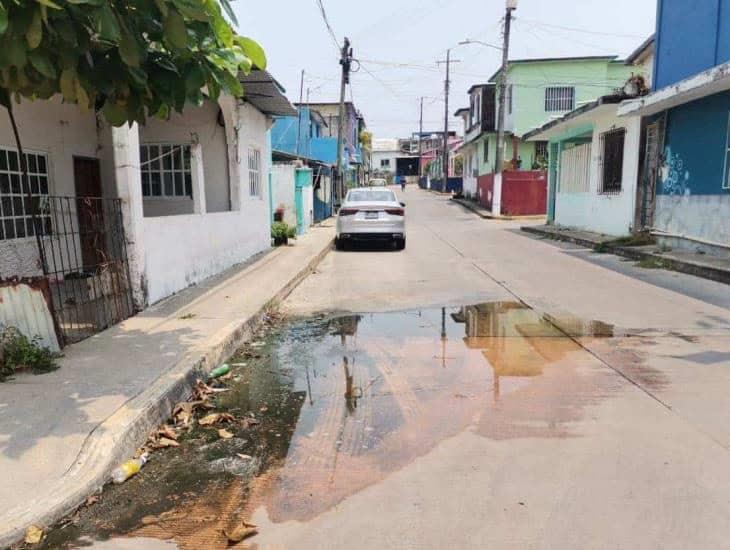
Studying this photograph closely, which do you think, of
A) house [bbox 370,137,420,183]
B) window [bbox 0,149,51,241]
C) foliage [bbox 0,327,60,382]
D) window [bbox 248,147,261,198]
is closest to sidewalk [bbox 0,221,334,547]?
foliage [bbox 0,327,60,382]

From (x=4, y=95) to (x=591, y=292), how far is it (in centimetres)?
798

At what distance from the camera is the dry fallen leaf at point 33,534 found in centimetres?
283

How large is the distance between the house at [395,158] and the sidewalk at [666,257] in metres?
72.6

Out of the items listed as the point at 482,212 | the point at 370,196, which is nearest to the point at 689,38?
the point at 370,196

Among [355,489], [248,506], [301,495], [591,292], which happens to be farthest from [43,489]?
[591,292]

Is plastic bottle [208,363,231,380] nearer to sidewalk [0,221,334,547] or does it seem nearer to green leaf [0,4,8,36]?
sidewalk [0,221,334,547]

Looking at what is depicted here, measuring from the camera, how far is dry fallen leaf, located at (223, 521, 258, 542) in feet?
9.36

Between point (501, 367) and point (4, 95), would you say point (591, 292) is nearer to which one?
point (501, 367)

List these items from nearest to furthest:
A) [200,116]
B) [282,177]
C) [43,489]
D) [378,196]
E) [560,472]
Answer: [43,489] → [560,472] → [200,116] → [378,196] → [282,177]

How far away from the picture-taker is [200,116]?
36.4 ft

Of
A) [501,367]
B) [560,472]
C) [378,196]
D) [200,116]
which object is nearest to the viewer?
[560,472]

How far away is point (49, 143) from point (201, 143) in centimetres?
319

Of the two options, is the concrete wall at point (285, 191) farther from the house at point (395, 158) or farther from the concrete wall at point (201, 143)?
the house at point (395, 158)

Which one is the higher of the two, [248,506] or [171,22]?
[171,22]
